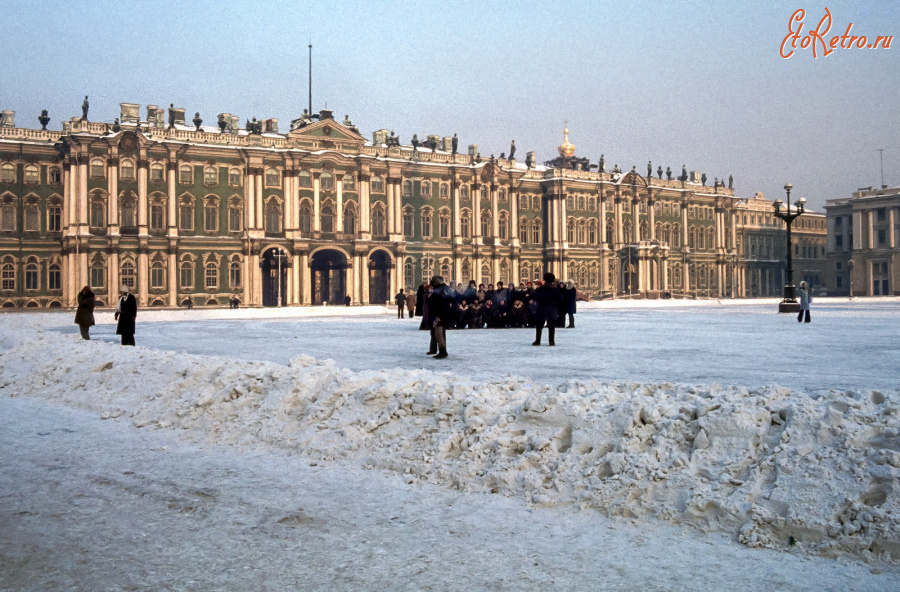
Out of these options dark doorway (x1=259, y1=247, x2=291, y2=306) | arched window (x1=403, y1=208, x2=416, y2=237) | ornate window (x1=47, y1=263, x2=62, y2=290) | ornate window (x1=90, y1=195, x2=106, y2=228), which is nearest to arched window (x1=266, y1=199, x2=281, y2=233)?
dark doorway (x1=259, y1=247, x2=291, y2=306)

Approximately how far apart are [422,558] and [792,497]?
245 centimetres

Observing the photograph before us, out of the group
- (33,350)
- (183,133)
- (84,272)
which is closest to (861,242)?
(183,133)

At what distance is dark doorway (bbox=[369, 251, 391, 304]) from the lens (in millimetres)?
65562

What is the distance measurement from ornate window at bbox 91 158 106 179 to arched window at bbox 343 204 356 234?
1732cm

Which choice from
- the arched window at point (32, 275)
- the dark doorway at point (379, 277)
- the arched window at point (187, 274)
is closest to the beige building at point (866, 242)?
the dark doorway at point (379, 277)

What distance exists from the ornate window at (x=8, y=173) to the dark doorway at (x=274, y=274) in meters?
16.8

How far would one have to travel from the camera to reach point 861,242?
106 metres

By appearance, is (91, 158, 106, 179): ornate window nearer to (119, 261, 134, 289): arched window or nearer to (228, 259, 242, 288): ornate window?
(119, 261, 134, 289): arched window

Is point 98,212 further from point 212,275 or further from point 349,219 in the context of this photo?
point 349,219

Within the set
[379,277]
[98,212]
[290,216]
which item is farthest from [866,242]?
[98,212]

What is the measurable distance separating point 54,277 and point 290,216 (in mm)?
16262

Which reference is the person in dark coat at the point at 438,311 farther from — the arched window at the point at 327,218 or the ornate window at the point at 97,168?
the arched window at the point at 327,218

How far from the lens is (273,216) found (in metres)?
60.8

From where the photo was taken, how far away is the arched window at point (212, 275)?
58.3 meters
